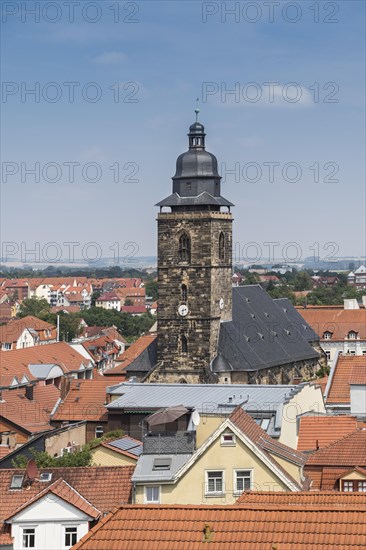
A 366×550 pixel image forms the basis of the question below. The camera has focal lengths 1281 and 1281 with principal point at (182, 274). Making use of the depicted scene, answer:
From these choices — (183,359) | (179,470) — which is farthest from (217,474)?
(183,359)

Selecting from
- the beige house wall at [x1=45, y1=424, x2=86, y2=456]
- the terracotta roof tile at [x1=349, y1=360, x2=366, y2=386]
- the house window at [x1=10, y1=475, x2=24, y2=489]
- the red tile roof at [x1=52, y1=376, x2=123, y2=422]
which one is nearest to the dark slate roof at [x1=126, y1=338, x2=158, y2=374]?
the red tile roof at [x1=52, y1=376, x2=123, y2=422]

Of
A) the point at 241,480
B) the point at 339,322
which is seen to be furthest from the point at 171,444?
the point at 339,322

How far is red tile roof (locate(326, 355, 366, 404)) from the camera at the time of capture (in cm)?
4827

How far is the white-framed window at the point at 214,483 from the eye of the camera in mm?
29062

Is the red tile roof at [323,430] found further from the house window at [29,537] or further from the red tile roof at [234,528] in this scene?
the red tile roof at [234,528]

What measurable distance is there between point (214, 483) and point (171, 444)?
2.81 m

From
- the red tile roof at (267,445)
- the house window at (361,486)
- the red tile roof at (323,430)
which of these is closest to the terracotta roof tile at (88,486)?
the red tile roof at (267,445)

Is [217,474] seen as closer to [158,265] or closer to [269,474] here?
[269,474]

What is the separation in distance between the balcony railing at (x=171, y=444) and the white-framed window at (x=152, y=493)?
1855 mm

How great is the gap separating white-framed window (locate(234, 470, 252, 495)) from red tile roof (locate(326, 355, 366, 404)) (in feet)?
60.0

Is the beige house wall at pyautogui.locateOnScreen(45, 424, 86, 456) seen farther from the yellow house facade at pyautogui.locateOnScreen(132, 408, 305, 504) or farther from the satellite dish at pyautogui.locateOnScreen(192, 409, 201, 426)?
the yellow house facade at pyautogui.locateOnScreen(132, 408, 305, 504)

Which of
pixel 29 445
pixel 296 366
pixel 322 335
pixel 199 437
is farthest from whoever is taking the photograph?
pixel 322 335

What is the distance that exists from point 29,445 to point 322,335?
59217 millimetres

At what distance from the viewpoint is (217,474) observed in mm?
29250
